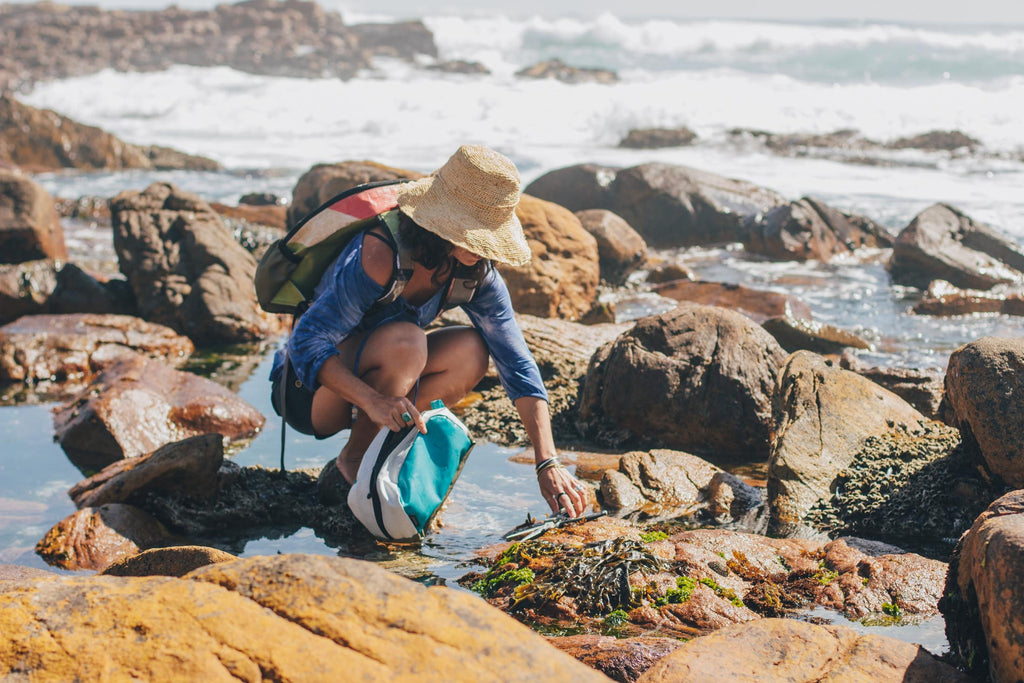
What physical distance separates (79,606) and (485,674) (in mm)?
825

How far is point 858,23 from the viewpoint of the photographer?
57500 millimetres

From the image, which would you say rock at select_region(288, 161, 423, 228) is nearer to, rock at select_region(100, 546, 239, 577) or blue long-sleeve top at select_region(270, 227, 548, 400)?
blue long-sleeve top at select_region(270, 227, 548, 400)

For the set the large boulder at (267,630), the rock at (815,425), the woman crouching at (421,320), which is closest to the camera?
the large boulder at (267,630)

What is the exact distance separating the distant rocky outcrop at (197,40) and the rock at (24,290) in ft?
108

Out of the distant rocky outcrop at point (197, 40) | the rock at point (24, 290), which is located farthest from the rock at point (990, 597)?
the distant rocky outcrop at point (197, 40)

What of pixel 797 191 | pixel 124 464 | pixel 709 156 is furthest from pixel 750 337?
pixel 709 156

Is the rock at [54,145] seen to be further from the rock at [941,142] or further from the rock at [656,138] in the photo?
the rock at [941,142]

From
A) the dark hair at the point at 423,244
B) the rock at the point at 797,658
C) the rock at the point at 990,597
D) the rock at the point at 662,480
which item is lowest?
the rock at the point at 662,480

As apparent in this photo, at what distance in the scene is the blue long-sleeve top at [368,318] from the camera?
373 cm

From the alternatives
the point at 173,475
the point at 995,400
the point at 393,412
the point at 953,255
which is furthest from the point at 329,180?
the point at 995,400

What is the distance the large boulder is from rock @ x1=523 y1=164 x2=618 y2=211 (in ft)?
37.7

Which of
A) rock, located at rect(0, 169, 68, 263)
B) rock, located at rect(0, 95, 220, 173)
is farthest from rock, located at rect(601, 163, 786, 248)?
rock, located at rect(0, 95, 220, 173)

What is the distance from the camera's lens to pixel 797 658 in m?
2.45

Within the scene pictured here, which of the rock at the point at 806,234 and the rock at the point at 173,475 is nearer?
the rock at the point at 173,475
